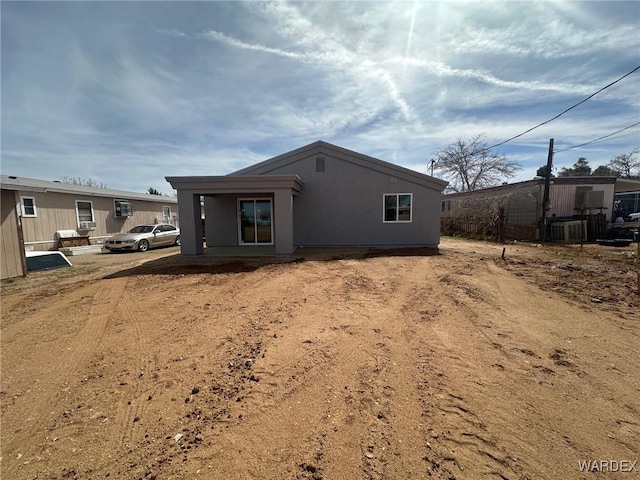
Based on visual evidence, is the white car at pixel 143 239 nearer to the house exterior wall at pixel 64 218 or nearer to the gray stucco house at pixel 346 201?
the house exterior wall at pixel 64 218

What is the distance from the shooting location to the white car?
540 inches

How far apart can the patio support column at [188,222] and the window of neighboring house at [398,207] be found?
25.4ft

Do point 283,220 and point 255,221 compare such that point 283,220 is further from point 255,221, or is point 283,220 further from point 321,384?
point 321,384

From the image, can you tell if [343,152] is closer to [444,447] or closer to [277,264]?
[277,264]

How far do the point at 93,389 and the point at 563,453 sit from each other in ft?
13.9

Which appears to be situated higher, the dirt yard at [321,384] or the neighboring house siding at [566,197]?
the neighboring house siding at [566,197]

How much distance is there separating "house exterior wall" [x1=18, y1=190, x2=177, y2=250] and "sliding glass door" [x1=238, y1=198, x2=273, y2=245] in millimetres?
8096

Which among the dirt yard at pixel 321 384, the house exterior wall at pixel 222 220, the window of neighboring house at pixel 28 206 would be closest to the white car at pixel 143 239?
the window of neighboring house at pixel 28 206

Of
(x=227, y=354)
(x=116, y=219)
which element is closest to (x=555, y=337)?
(x=227, y=354)

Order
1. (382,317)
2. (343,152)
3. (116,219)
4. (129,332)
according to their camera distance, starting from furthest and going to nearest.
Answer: (116,219)
(343,152)
(382,317)
(129,332)

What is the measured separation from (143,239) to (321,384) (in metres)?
14.5

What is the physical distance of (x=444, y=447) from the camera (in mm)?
2137

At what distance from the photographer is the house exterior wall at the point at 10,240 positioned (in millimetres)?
7797

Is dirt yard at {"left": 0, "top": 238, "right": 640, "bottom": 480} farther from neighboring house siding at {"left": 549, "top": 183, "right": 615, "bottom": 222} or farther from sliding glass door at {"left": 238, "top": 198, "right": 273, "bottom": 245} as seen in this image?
neighboring house siding at {"left": 549, "top": 183, "right": 615, "bottom": 222}
